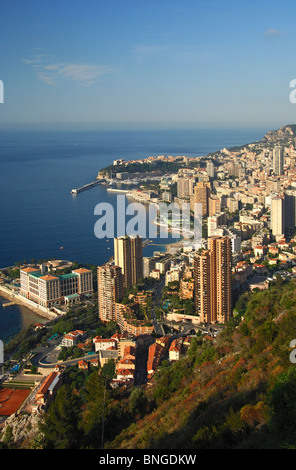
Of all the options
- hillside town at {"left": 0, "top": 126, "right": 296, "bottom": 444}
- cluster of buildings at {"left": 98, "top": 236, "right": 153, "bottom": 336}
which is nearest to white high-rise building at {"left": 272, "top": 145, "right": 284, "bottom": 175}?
hillside town at {"left": 0, "top": 126, "right": 296, "bottom": 444}

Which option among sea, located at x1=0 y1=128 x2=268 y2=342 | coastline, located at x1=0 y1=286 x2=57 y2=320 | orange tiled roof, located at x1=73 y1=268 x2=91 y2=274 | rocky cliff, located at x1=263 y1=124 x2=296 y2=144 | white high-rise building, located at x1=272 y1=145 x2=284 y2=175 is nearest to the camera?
coastline, located at x1=0 y1=286 x2=57 y2=320

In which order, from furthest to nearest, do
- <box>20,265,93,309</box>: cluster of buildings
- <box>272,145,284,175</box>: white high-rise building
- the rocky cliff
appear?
the rocky cliff, <box>272,145,284,175</box>: white high-rise building, <box>20,265,93,309</box>: cluster of buildings

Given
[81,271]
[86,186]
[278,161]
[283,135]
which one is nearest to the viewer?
[81,271]

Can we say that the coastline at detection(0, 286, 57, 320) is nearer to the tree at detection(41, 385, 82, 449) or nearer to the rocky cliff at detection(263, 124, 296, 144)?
the tree at detection(41, 385, 82, 449)

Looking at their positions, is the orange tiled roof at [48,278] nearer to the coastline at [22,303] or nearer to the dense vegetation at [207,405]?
A: the coastline at [22,303]

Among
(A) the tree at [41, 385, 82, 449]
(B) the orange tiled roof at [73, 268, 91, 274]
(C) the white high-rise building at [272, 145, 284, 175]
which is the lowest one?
(B) the orange tiled roof at [73, 268, 91, 274]

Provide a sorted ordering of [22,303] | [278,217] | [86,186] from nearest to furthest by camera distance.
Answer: [22,303] → [278,217] → [86,186]

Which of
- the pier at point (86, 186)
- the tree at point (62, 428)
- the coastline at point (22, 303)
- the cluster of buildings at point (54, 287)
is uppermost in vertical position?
the pier at point (86, 186)

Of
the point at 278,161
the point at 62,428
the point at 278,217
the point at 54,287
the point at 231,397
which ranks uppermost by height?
the point at 278,161

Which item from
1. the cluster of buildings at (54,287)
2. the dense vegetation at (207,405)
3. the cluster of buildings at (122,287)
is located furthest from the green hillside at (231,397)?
the cluster of buildings at (54,287)

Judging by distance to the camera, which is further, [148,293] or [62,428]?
[148,293]

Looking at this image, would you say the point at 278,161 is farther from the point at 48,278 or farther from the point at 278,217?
the point at 48,278

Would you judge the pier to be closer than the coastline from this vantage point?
No

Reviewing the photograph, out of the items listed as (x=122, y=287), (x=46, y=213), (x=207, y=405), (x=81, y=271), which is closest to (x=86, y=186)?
(x=46, y=213)
